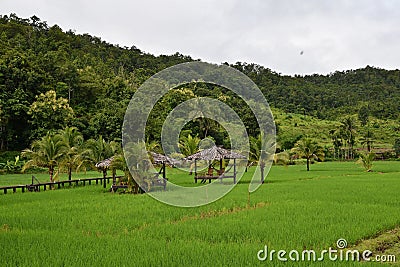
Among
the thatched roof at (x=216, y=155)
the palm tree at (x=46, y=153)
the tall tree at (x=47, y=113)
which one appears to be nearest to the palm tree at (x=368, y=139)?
the thatched roof at (x=216, y=155)

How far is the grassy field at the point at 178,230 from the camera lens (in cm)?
549

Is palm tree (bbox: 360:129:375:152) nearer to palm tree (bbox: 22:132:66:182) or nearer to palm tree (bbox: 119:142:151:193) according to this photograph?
palm tree (bbox: 119:142:151:193)

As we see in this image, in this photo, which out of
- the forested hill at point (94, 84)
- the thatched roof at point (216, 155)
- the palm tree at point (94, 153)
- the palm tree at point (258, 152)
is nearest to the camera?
the thatched roof at point (216, 155)

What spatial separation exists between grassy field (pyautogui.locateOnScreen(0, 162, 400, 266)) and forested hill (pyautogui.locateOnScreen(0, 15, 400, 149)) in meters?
21.2

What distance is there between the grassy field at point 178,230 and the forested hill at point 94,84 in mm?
21171

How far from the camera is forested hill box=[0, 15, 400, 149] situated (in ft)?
103

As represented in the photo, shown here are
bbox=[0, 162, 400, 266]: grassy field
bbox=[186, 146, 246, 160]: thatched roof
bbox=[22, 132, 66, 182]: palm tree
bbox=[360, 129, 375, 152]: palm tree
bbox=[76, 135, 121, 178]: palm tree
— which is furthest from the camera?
bbox=[360, 129, 375, 152]: palm tree

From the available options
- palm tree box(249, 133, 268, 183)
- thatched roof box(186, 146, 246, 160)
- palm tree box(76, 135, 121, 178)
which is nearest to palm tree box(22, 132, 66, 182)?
palm tree box(76, 135, 121, 178)

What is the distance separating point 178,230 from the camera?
7.43 metres

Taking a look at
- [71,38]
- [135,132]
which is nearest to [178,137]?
[135,132]

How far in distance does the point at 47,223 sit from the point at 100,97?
29559 millimetres

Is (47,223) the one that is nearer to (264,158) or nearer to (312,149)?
(264,158)

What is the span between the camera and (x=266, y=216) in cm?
877

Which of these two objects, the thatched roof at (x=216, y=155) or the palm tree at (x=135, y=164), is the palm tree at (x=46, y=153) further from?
the thatched roof at (x=216, y=155)
